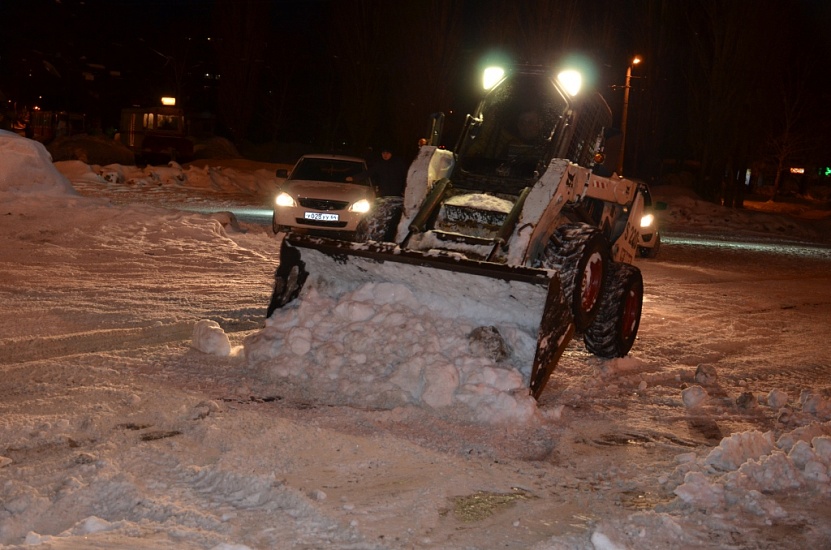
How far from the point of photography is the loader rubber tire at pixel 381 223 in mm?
8219

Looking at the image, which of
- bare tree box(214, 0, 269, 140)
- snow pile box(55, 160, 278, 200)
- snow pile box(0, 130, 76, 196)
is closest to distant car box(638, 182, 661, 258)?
snow pile box(0, 130, 76, 196)

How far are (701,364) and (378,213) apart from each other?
329 cm

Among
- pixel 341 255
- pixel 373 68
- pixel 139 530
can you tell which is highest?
pixel 373 68

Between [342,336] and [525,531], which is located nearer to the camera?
[525,531]

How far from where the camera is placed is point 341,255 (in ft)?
24.1

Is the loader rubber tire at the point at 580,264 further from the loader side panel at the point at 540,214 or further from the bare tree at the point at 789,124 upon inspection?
the bare tree at the point at 789,124

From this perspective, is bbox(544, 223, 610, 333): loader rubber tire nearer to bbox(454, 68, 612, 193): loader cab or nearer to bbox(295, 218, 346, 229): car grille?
bbox(454, 68, 612, 193): loader cab

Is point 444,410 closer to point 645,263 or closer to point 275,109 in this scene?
point 645,263

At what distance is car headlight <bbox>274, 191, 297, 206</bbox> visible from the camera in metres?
15.7

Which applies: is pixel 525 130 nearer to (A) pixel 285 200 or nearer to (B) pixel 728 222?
(A) pixel 285 200

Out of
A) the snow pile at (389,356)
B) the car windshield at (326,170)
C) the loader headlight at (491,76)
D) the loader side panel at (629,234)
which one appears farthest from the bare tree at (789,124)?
the snow pile at (389,356)

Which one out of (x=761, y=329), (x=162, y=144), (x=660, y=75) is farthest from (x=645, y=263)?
(x=162, y=144)

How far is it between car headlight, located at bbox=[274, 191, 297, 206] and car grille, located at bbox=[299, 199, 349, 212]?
0.16 m

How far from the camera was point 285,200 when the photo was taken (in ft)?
51.8
